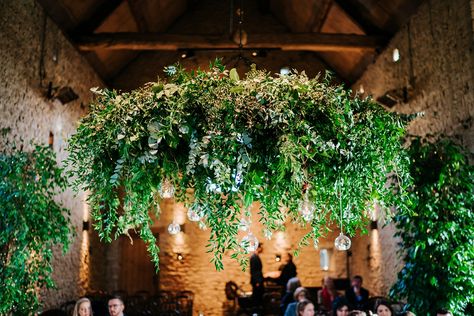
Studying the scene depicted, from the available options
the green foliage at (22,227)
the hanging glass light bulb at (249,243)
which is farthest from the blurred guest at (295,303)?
the hanging glass light bulb at (249,243)

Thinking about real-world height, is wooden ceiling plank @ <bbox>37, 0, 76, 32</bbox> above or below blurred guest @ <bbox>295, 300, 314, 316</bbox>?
above

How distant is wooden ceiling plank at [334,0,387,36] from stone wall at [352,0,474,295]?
0.39m

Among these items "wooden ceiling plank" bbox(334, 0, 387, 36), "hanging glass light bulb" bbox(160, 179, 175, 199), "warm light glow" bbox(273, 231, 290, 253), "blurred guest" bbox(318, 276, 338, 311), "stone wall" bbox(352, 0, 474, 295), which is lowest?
"blurred guest" bbox(318, 276, 338, 311)

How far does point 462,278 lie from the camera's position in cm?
559

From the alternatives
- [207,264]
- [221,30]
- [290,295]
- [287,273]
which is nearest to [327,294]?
[290,295]

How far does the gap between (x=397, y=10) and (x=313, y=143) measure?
6237 mm

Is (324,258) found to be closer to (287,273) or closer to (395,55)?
(287,273)

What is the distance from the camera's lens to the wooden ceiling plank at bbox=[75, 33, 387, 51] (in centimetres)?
918

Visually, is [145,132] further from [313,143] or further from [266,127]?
[313,143]

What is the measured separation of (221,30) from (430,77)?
5.78 metres

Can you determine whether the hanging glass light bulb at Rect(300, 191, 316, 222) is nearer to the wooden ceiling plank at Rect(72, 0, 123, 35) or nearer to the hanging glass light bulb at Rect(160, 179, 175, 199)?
the hanging glass light bulb at Rect(160, 179, 175, 199)

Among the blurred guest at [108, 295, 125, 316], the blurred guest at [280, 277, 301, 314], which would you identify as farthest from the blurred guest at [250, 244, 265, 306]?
the blurred guest at [108, 295, 125, 316]

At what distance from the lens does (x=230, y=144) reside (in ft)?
9.22

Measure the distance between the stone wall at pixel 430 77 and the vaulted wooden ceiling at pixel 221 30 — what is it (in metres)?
0.42
